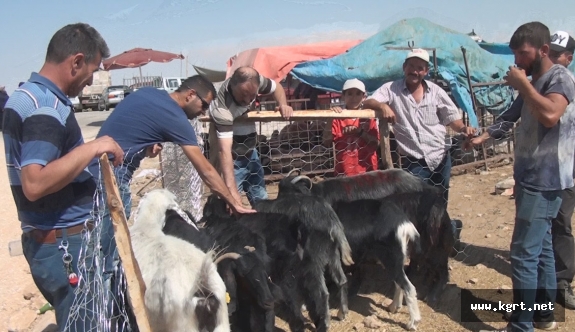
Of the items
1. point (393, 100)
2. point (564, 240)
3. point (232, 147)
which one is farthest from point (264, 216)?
point (564, 240)

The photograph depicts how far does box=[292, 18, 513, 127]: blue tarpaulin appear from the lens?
414 inches

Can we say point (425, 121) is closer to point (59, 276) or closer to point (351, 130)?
point (351, 130)

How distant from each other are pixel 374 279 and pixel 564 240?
1727 millimetres

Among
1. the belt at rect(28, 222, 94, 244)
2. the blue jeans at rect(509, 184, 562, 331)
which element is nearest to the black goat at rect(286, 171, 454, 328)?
the blue jeans at rect(509, 184, 562, 331)

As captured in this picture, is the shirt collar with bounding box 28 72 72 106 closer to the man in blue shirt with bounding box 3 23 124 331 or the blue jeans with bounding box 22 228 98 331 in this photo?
the man in blue shirt with bounding box 3 23 124 331

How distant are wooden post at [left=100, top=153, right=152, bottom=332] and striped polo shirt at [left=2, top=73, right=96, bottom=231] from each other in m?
0.22

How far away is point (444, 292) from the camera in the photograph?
4.42 m

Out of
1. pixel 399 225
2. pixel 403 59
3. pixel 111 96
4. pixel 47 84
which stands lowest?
pixel 399 225

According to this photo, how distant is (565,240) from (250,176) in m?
2.87

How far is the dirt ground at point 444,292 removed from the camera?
13.3 feet

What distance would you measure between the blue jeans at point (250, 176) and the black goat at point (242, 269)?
127cm

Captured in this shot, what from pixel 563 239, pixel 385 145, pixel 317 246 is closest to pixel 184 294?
pixel 317 246

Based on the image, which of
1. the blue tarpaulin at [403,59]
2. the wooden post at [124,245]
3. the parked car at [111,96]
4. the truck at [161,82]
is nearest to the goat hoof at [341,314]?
the wooden post at [124,245]

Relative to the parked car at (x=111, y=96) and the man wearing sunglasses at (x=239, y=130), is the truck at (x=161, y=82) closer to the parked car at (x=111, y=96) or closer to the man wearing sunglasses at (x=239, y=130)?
the parked car at (x=111, y=96)
